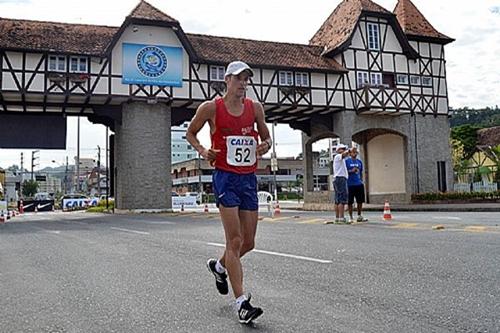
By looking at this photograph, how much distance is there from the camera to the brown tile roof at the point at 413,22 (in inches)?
1332

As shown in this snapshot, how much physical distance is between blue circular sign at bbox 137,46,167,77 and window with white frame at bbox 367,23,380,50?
40.7 ft

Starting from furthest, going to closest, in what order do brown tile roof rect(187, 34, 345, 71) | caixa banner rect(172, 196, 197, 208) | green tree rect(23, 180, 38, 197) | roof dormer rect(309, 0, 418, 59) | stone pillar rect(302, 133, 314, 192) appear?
A: green tree rect(23, 180, 38, 197), caixa banner rect(172, 196, 197, 208), stone pillar rect(302, 133, 314, 192), roof dormer rect(309, 0, 418, 59), brown tile roof rect(187, 34, 345, 71)

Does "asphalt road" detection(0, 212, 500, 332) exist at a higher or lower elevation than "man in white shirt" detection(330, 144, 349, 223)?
lower

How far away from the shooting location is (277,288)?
4.65 m

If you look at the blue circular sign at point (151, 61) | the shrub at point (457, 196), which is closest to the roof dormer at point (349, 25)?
the shrub at point (457, 196)

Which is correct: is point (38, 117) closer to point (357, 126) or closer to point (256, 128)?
point (357, 126)

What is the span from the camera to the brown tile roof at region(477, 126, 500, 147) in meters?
61.7

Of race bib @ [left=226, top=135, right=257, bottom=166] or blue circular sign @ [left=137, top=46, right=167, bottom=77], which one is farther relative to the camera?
blue circular sign @ [left=137, top=46, right=167, bottom=77]

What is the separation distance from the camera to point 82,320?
3760 mm

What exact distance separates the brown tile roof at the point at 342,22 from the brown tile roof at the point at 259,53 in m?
1.23

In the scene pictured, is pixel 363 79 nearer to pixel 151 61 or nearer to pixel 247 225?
pixel 151 61

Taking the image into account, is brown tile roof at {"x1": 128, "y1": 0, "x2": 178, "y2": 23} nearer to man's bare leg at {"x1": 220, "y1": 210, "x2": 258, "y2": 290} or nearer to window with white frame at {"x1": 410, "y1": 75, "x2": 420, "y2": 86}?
window with white frame at {"x1": 410, "y1": 75, "x2": 420, "y2": 86}

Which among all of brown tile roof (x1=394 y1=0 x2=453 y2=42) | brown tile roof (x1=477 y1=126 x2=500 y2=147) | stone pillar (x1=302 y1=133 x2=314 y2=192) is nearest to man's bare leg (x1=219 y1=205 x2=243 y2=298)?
stone pillar (x1=302 y1=133 x2=314 y2=192)

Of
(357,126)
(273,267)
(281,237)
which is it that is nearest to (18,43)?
(357,126)
